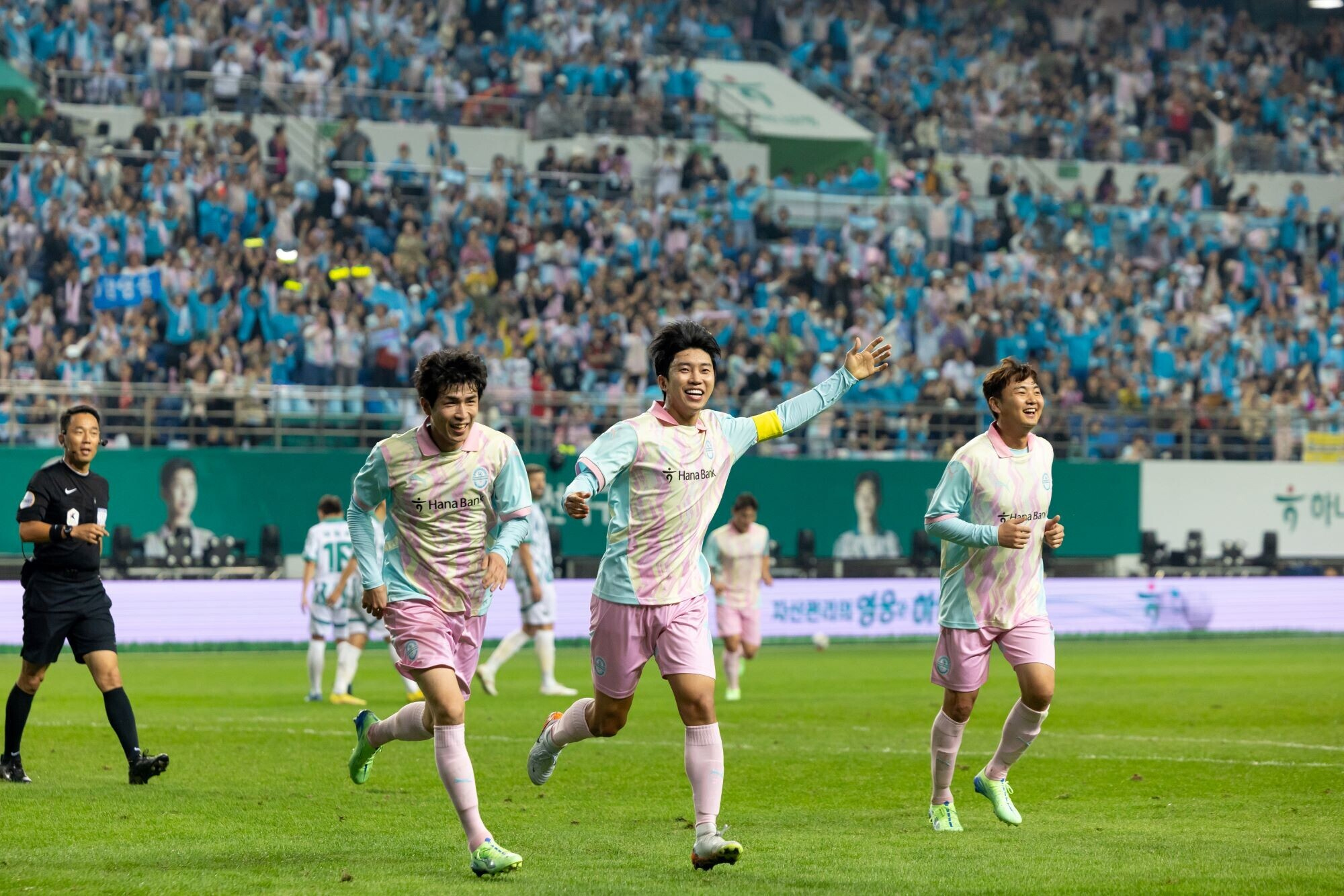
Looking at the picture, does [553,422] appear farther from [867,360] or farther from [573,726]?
[867,360]

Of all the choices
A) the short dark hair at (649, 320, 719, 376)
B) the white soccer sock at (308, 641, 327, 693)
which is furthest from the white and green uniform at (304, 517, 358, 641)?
the short dark hair at (649, 320, 719, 376)

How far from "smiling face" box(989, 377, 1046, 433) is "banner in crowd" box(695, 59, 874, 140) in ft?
98.9

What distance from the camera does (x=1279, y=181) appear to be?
4241 cm

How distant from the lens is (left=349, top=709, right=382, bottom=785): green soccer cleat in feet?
32.3

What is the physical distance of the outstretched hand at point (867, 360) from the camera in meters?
8.76

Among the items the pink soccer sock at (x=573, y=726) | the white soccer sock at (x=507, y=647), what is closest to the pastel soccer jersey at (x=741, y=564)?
the white soccer sock at (x=507, y=647)

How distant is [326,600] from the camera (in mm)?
18656

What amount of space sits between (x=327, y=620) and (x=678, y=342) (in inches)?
450

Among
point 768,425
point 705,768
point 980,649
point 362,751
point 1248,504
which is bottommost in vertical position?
point 1248,504

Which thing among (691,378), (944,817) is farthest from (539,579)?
(691,378)

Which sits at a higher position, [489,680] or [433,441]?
[433,441]

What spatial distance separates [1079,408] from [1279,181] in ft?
49.1

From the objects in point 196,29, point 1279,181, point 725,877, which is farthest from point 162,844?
point 1279,181

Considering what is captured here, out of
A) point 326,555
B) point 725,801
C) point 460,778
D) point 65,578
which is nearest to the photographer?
point 460,778
